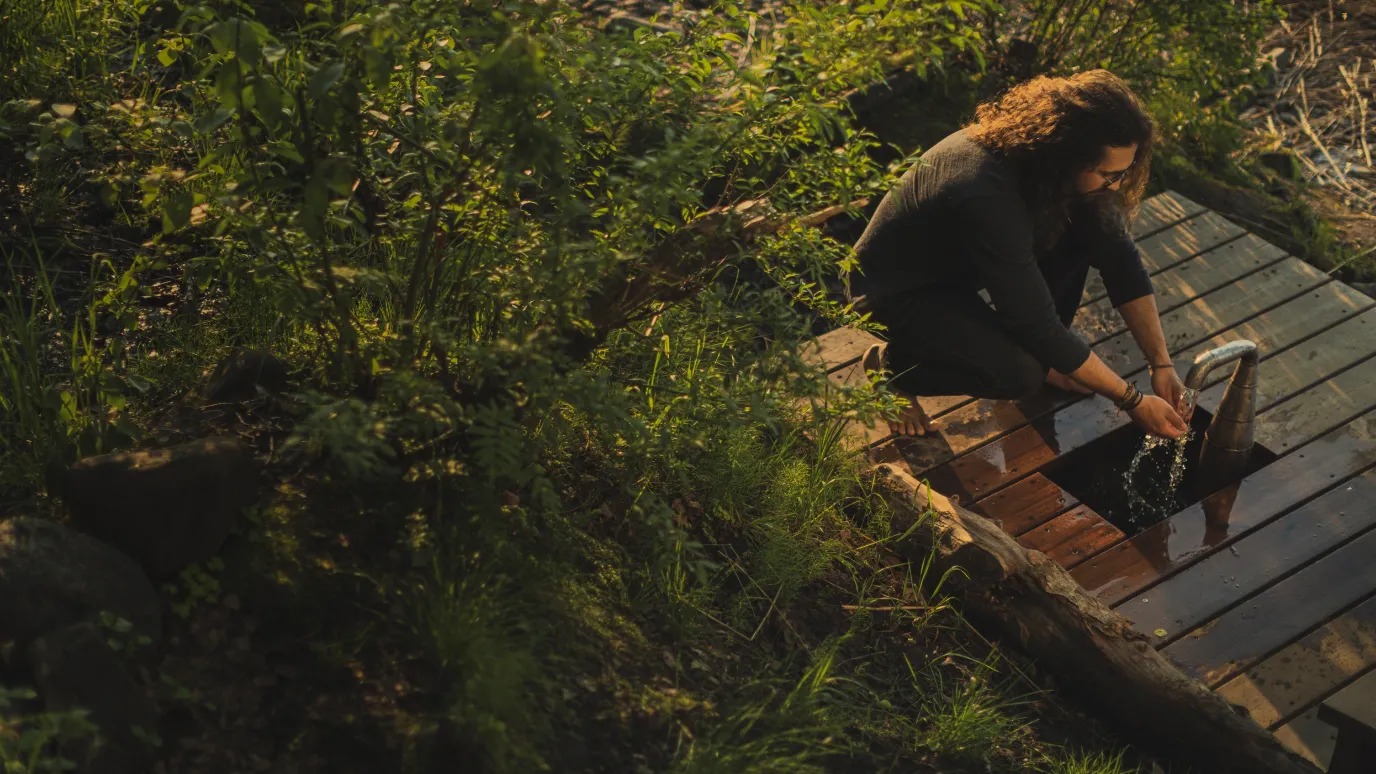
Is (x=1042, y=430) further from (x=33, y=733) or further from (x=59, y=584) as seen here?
(x=33, y=733)

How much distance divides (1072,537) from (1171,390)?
636 millimetres

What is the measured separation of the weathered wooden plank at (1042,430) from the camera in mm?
4008

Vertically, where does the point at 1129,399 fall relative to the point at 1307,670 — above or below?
above

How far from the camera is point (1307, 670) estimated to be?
135 inches

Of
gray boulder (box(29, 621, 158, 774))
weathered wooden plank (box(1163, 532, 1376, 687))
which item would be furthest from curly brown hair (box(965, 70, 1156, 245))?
gray boulder (box(29, 621, 158, 774))

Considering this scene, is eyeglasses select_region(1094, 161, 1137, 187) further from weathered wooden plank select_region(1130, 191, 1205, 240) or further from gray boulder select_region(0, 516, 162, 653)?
gray boulder select_region(0, 516, 162, 653)

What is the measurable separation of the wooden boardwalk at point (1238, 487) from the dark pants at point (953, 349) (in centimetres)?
16

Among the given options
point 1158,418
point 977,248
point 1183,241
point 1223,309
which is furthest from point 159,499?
point 1183,241

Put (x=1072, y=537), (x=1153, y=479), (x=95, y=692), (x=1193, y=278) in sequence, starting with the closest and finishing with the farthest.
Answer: (x=95, y=692) → (x=1072, y=537) → (x=1153, y=479) → (x=1193, y=278)

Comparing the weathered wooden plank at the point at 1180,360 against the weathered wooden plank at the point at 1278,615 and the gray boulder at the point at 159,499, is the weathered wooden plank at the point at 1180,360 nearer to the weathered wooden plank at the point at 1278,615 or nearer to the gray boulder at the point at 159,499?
the weathered wooden plank at the point at 1278,615

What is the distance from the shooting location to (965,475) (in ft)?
13.1

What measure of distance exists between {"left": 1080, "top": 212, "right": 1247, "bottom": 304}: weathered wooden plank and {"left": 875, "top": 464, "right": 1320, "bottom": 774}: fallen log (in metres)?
1.77

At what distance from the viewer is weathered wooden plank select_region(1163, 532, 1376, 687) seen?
3439 mm

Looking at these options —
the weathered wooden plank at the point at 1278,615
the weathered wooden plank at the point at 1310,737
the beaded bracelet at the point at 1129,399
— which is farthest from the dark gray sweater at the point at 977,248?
the weathered wooden plank at the point at 1310,737
